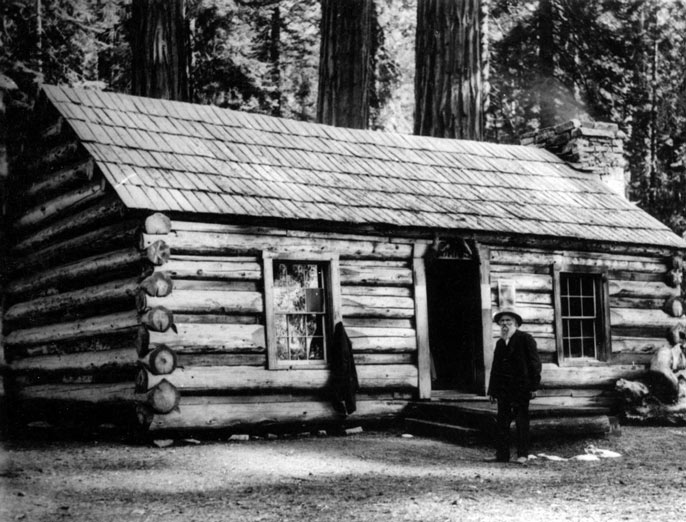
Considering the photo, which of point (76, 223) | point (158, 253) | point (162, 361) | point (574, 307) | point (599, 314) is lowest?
point (162, 361)

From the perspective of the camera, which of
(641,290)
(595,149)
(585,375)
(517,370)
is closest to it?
(517,370)

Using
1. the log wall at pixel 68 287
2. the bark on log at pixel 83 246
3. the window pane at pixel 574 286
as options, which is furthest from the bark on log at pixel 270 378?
the window pane at pixel 574 286

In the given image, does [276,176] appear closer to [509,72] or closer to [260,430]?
[260,430]

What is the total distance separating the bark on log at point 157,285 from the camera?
12.1m

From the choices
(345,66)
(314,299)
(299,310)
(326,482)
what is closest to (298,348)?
(299,310)

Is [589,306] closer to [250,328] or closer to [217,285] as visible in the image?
[250,328]

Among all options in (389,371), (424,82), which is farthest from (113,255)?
(424,82)

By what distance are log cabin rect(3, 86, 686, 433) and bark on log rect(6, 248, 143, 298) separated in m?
0.04

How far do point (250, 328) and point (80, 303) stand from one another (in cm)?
238

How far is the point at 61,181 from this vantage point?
559 inches

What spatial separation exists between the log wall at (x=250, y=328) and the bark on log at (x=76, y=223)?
35.4 inches

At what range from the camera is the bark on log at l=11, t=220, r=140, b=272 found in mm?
12656

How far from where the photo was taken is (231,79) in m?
26.5

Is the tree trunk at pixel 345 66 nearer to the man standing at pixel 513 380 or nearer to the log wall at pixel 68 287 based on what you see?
the log wall at pixel 68 287
